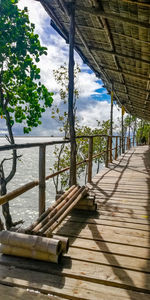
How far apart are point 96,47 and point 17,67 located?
2454mm

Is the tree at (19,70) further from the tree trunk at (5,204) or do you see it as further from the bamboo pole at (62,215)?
the bamboo pole at (62,215)

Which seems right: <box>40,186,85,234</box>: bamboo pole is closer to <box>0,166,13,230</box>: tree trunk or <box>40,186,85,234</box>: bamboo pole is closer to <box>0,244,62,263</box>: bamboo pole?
<box>0,244,62,263</box>: bamboo pole

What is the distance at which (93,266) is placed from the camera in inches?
81.4

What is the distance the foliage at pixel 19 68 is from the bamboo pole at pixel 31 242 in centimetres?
499

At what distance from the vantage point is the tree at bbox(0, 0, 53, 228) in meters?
5.98

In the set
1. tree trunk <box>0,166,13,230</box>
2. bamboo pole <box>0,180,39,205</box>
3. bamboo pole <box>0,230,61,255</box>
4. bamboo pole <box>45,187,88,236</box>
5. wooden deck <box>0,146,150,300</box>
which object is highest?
bamboo pole <box>0,180,39,205</box>

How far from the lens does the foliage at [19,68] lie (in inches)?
235

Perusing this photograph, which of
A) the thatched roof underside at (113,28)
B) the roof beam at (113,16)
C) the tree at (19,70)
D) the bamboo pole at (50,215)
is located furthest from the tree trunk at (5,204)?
the roof beam at (113,16)

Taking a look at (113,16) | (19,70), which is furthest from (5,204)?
(113,16)

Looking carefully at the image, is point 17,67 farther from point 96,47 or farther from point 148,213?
point 148,213

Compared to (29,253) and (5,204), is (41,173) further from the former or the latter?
(5,204)

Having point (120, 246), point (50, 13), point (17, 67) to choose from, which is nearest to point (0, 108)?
point (17, 67)

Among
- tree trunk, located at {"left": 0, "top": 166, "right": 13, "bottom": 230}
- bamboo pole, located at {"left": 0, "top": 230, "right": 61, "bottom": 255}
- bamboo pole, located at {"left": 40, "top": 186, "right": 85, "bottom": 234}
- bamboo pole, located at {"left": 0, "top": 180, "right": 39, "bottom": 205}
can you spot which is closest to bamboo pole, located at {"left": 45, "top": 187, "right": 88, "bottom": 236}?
bamboo pole, located at {"left": 40, "top": 186, "right": 85, "bottom": 234}

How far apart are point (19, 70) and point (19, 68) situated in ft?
0.20
